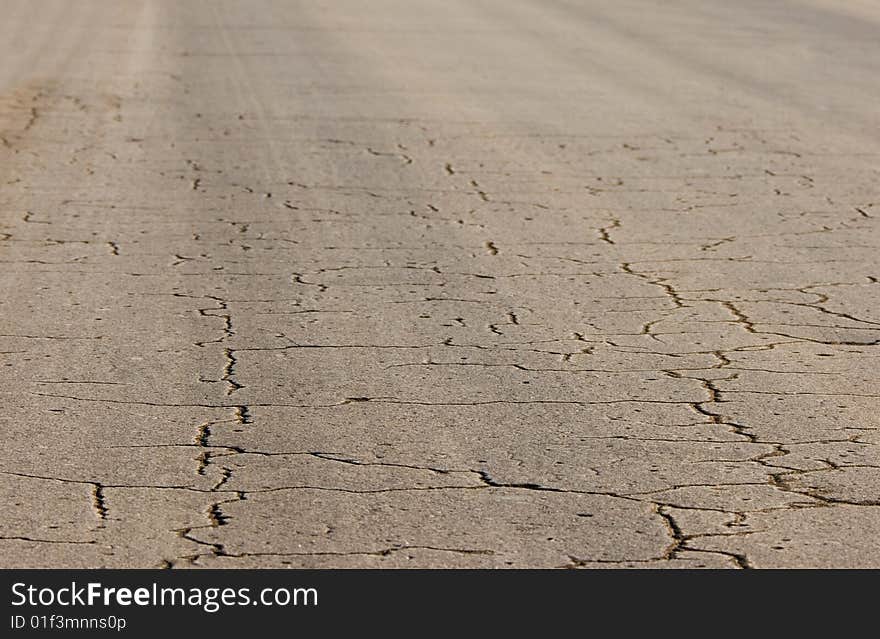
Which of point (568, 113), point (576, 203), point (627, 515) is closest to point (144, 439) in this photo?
point (627, 515)

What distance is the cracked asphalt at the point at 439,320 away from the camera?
4926 mm

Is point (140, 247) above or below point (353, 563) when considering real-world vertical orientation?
below

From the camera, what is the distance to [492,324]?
7.34 metres

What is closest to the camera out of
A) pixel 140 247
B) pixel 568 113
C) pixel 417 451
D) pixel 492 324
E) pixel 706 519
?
pixel 706 519

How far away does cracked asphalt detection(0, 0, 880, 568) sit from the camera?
16.2 feet

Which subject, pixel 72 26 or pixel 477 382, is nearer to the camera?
pixel 477 382

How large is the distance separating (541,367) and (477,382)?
0.35 meters

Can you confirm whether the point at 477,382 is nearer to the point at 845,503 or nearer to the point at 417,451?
the point at 417,451

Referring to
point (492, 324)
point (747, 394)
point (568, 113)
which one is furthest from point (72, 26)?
point (747, 394)

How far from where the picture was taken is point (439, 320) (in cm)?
740

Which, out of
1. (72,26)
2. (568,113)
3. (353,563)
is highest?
(353,563)

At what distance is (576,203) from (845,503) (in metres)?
5.44

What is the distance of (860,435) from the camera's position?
225 inches

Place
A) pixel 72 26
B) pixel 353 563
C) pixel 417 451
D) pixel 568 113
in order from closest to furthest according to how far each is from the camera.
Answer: pixel 353 563, pixel 417 451, pixel 568 113, pixel 72 26
